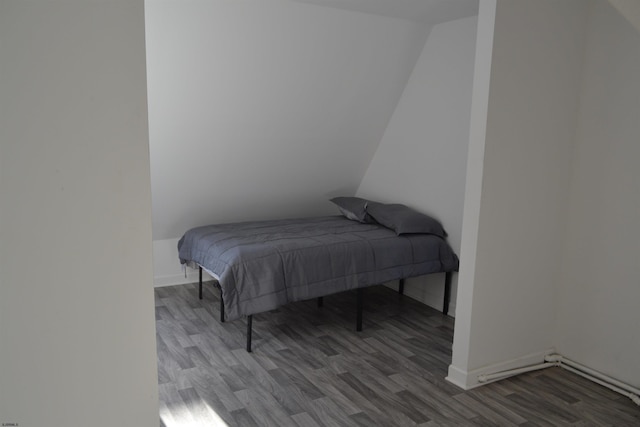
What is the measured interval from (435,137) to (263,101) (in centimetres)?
141

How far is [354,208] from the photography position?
14.8ft

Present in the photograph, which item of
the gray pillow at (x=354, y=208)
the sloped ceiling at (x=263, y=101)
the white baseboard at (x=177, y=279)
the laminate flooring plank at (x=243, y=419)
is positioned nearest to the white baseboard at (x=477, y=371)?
the laminate flooring plank at (x=243, y=419)

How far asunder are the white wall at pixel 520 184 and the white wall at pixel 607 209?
0.08 meters

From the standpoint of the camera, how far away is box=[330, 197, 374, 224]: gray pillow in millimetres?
4438

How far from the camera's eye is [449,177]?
4074 mm

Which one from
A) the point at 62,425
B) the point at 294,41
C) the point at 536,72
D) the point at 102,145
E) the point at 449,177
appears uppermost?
the point at 294,41

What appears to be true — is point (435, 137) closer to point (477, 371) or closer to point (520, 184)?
point (520, 184)

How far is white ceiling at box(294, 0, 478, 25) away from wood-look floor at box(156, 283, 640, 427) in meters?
2.27

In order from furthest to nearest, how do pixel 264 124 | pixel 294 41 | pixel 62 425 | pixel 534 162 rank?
pixel 264 124, pixel 294 41, pixel 534 162, pixel 62 425

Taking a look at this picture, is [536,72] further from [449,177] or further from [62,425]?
[62,425]

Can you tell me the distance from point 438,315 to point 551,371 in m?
1.05

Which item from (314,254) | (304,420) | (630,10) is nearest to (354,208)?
(314,254)

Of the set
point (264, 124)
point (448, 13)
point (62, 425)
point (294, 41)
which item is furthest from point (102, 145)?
point (448, 13)

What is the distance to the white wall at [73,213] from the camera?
4.69 feet
